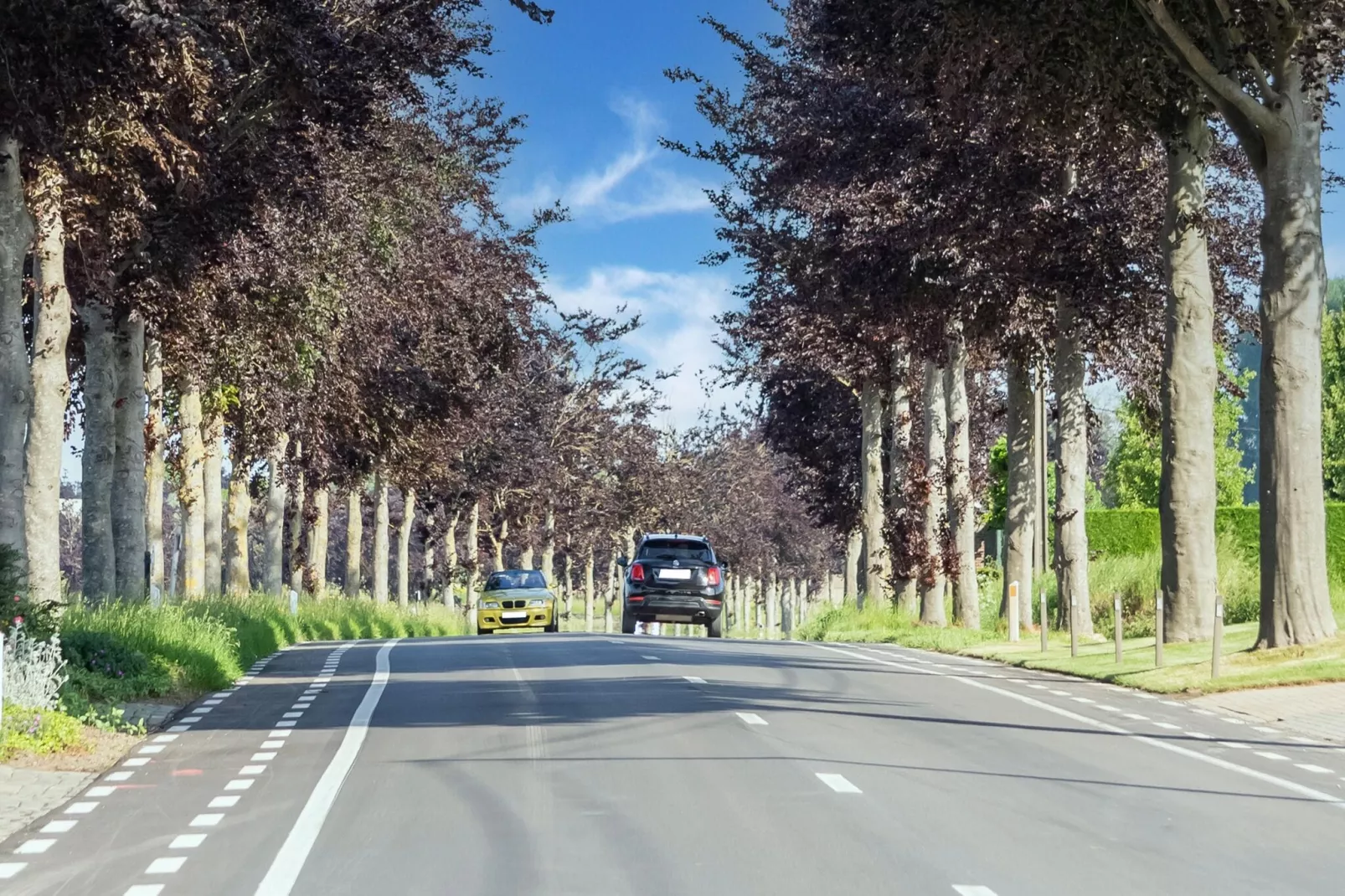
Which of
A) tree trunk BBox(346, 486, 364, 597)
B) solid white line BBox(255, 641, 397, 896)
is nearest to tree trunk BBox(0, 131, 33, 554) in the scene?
solid white line BBox(255, 641, 397, 896)

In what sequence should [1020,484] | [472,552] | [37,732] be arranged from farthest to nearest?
[472,552] < [1020,484] < [37,732]

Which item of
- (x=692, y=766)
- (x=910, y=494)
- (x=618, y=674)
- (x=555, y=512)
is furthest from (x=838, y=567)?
(x=692, y=766)

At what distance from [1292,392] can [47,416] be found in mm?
13006

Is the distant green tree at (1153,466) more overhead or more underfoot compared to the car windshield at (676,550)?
more overhead

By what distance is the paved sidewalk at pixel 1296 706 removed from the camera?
1678cm

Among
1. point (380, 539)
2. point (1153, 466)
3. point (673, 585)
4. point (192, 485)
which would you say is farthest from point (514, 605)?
point (1153, 466)

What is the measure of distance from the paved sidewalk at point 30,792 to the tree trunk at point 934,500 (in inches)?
1016

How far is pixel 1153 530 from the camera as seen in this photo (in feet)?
158

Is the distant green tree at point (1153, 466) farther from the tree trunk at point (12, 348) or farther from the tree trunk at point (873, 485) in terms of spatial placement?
the tree trunk at point (12, 348)

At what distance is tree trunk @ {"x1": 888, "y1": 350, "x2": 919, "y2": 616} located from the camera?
135 feet

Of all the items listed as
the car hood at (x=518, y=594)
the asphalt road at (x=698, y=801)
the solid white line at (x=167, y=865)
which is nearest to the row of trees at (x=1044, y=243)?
the asphalt road at (x=698, y=801)

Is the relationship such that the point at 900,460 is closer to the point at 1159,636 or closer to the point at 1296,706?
the point at 1159,636

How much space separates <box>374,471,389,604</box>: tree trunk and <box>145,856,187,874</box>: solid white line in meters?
43.1

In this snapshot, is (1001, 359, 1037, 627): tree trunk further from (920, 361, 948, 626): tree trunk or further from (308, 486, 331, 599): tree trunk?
(308, 486, 331, 599): tree trunk
